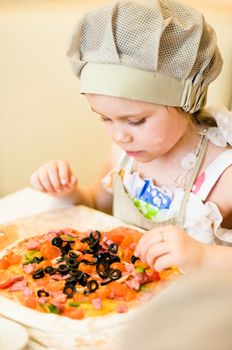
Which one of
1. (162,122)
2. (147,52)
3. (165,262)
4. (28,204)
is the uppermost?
(147,52)

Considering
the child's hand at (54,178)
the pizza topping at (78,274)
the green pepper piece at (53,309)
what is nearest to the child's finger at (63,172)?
the child's hand at (54,178)

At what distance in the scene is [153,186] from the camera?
938 mm

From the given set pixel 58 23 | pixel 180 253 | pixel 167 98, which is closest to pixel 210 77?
pixel 167 98

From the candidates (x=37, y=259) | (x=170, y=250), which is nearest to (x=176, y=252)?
(x=170, y=250)

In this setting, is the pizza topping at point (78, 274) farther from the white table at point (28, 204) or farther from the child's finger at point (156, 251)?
the white table at point (28, 204)

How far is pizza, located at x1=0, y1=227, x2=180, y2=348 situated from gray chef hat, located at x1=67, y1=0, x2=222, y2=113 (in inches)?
9.8

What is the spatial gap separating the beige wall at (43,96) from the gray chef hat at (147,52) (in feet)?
1.57

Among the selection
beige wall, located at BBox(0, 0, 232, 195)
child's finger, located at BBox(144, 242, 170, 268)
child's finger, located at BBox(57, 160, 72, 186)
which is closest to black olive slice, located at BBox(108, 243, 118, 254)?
child's finger, located at BBox(144, 242, 170, 268)

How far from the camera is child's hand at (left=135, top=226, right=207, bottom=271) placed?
2.19ft

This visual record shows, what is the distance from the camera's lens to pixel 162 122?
81 cm

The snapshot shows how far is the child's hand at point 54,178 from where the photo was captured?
976 mm

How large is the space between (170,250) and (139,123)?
0.23 metres

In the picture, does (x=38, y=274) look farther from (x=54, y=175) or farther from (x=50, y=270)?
(x=54, y=175)

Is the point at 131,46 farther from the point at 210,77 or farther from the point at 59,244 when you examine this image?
the point at 59,244
